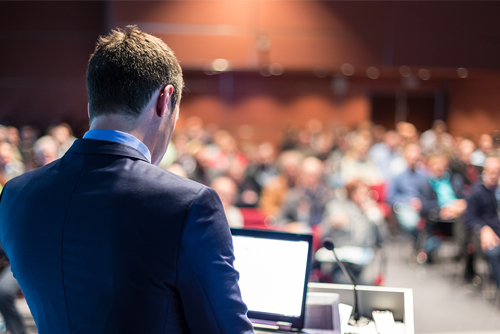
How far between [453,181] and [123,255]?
20.5 ft

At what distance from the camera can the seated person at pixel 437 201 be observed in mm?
5172

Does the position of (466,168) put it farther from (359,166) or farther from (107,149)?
(107,149)

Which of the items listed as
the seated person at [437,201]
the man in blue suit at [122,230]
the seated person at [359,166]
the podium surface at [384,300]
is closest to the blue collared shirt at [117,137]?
the man in blue suit at [122,230]

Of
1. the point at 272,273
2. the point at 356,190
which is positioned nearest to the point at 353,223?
the point at 356,190

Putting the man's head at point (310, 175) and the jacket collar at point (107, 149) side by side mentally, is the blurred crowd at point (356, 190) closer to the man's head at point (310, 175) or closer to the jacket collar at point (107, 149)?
the man's head at point (310, 175)

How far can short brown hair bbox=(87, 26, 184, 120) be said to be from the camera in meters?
0.83

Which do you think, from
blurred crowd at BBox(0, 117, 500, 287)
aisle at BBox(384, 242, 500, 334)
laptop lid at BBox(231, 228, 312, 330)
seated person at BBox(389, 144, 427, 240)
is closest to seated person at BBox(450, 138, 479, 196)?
blurred crowd at BBox(0, 117, 500, 287)

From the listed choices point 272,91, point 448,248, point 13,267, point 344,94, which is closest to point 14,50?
point 272,91

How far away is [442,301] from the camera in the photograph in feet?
14.8

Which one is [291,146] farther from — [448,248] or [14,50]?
[14,50]

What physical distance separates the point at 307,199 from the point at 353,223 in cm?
71

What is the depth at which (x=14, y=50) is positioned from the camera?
9797mm

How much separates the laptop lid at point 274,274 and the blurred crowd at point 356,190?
222 centimetres

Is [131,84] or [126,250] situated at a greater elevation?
[131,84]
